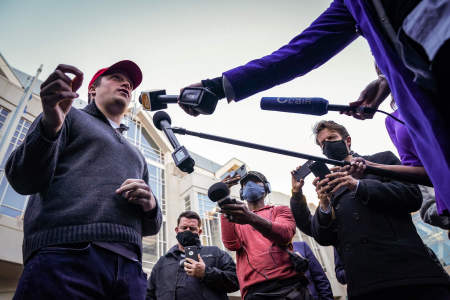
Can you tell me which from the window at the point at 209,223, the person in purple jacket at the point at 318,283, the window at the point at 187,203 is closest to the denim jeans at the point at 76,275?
the person in purple jacket at the point at 318,283

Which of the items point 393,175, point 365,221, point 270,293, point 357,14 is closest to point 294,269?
point 270,293

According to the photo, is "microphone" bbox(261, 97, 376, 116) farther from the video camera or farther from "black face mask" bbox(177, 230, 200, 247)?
"black face mask" bbox(177, 230, 200, 247)

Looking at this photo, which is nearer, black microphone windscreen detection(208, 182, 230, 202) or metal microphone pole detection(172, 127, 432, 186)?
metal microphone pole detection(172, 127, 432, 186)

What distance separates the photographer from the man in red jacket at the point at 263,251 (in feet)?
8.39

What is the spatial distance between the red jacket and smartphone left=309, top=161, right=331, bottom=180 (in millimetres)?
719

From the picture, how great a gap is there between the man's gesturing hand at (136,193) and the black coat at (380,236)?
1552 mm

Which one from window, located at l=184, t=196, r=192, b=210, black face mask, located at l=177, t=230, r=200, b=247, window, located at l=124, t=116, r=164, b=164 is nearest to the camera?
black face mask, located at l=177, t=230, r=200, b=247

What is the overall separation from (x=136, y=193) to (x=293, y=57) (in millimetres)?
1220

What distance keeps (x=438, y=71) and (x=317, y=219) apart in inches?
76.2

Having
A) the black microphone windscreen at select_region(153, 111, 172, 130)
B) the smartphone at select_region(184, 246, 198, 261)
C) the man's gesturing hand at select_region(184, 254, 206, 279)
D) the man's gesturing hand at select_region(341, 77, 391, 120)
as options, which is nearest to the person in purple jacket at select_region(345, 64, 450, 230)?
the man's gesturing hand at select_region(341, 77, 391, 120)

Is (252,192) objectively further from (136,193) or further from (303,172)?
(136,193)

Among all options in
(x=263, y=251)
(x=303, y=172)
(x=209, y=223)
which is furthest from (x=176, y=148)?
(x=209, y=223)

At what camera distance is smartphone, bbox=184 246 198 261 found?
143 inches

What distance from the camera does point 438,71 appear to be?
2.66 ft
